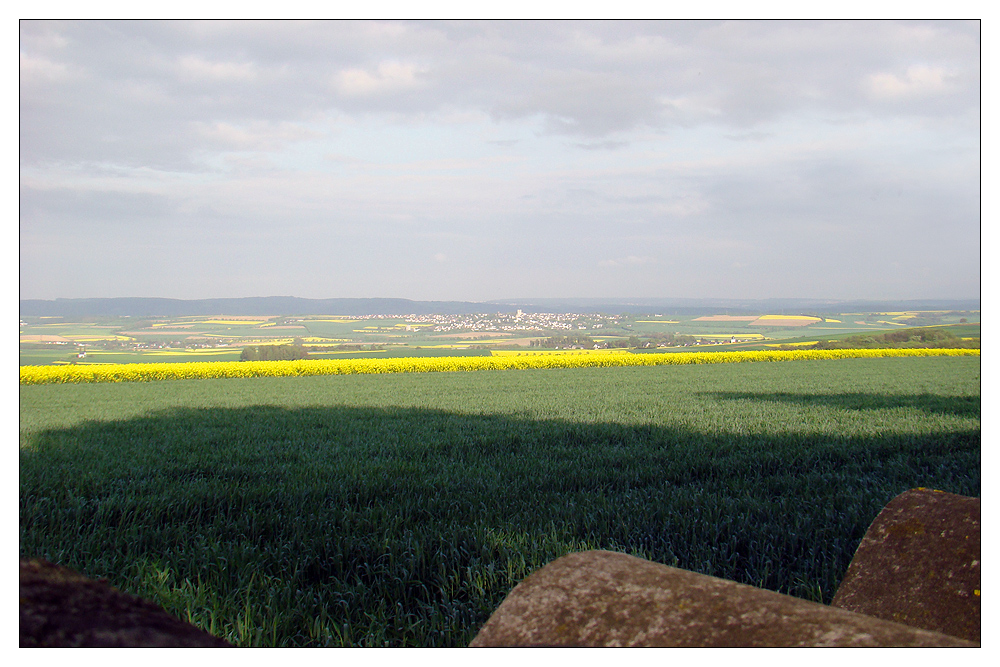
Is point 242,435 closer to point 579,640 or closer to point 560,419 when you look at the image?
point 560,419

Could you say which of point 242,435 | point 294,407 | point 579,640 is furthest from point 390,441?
point 579,640

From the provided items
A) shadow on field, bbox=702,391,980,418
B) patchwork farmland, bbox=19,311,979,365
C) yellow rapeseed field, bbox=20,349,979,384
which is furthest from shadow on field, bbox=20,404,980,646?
yellow rapeseed field, bbox=20,349,979,384

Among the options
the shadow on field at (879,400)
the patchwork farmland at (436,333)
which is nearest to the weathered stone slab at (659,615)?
the shadow on field at (879,400)

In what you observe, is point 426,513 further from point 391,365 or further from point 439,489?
point 391,365

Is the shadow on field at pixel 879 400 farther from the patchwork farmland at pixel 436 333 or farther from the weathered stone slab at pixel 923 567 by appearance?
the patchwork farmland at pixel 436 333

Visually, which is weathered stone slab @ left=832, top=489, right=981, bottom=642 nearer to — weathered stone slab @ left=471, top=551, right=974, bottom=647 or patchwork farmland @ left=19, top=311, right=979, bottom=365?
weathered stone slab @ left=471, top=551, right=974, bottom=647

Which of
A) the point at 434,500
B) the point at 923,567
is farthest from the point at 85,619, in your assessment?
the point at 434,500
